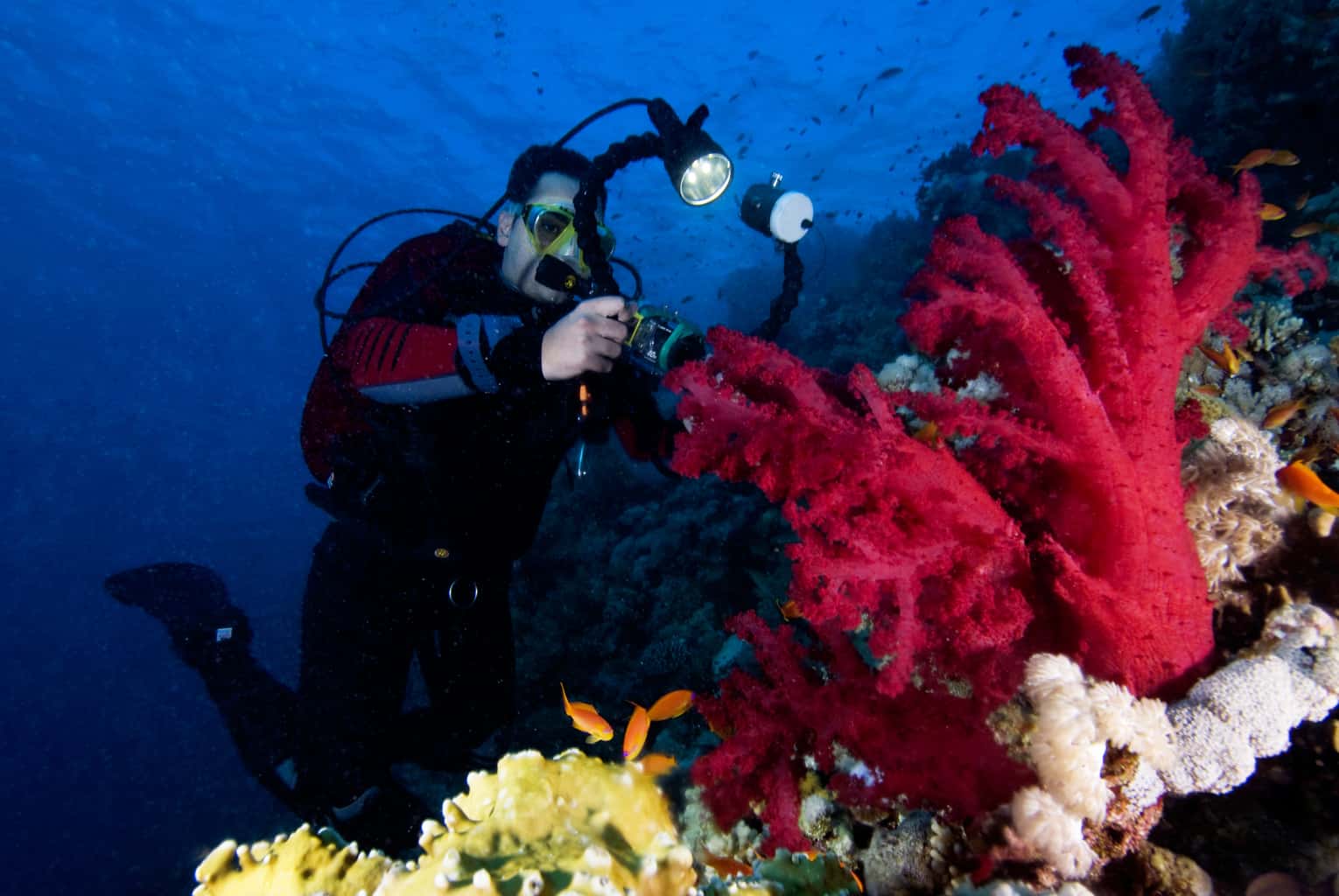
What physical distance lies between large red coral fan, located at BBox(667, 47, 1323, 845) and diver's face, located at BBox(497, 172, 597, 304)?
9.21ft

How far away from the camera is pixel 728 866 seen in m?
2.19

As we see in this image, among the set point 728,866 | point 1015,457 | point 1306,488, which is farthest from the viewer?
point 728,866

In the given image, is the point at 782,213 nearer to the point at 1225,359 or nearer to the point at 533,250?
the point at 533,250

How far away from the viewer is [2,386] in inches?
1705

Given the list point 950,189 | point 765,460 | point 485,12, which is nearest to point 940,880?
point 765,460

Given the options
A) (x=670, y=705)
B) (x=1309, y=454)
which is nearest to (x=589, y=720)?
(x=670, y=705)

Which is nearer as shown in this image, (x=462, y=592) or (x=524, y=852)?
(x=524, y=852)

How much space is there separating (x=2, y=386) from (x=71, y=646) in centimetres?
1972

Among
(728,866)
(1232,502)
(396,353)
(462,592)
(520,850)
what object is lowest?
(728,866)

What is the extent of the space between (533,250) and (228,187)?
39320mm

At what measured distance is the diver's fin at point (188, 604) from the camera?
664 centimetres

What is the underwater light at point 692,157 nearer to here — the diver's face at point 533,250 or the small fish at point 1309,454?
the diver's face at point 533,250

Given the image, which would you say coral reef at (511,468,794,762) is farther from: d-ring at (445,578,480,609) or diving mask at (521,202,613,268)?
diving mask at (521,202,613,268)

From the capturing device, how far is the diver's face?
4172 mm
